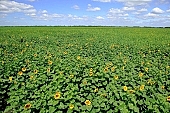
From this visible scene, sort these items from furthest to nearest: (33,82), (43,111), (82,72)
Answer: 1. (82,72)
2. (33,82)
3. (43,111)

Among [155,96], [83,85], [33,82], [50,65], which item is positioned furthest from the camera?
[50,65]

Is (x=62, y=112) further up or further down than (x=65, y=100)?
further down

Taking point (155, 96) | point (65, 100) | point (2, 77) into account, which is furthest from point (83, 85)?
point (2, 77)

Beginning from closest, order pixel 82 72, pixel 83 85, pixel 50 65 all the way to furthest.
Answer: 1. pixel 83 85
2. pixel 82 72
3. pixel 50 65

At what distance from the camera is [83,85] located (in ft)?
14.5

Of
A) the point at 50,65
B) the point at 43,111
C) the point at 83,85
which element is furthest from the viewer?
the point at 50,65

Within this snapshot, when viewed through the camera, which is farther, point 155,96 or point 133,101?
point 155,96

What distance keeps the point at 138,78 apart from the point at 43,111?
230cm

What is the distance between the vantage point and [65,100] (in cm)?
366

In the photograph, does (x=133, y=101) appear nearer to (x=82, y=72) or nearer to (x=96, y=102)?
(x=96, y=102)

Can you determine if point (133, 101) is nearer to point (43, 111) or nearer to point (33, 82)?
point (43, 111)

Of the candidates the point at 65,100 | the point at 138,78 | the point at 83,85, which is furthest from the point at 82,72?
the point at 65,100

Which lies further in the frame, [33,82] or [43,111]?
[33,82]

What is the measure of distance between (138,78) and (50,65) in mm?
2452
